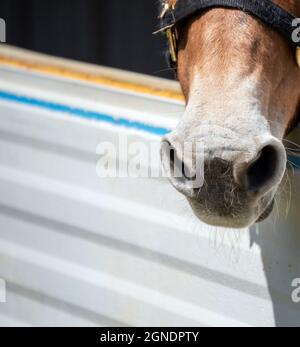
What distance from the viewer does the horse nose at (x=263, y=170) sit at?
1.54 metres

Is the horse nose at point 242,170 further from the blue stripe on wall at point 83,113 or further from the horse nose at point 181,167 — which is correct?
the blue stripe on wall at point 83,113

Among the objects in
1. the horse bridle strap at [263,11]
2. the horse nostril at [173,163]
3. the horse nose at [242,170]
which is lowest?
the horse nose at [242,170]

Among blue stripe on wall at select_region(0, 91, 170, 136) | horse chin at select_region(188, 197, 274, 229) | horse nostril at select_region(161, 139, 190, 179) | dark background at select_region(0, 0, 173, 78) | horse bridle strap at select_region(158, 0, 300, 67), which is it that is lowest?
horse chin at select_region(188, 197, 274, 229)

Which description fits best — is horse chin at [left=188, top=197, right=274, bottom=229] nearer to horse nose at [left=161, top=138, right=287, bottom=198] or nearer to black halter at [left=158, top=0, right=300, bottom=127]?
horse nose at [left=161, top=138, right=287, bottom=198]

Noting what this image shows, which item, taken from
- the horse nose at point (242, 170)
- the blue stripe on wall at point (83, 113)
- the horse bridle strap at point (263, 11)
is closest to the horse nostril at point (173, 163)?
the horse nose at point (242, 170)

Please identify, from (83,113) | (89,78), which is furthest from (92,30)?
(83,113)

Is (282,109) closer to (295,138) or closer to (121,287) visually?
(295,138)

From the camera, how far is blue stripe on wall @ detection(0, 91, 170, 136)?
223 cm

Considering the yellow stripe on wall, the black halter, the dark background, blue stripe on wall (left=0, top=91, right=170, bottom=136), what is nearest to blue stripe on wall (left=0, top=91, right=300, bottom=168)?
blue stripe on wall (left=0, top=91, right=170, bottom=136)

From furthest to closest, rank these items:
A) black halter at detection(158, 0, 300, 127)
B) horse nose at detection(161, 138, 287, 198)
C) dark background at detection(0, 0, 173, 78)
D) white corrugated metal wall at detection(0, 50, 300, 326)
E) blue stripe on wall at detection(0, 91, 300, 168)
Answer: dark background at detection(0, 0, 173, 78) < blue stripe on wall at detection(0, 91, 300, 168) < white corrugated metal wall at detection(0, 50, 300, 326) < black halter at detection(158, 0, 300, 127) < horse nose at detection(161, 138, 287, 198)

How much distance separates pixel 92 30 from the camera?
4695 mm

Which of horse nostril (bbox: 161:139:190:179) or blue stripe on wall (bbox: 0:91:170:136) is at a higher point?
blue stripe on wall (bbox: 0:91:170:136)

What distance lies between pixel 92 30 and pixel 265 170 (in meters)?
3.26

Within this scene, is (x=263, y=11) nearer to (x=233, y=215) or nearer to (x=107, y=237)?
(x=233, y=215)
